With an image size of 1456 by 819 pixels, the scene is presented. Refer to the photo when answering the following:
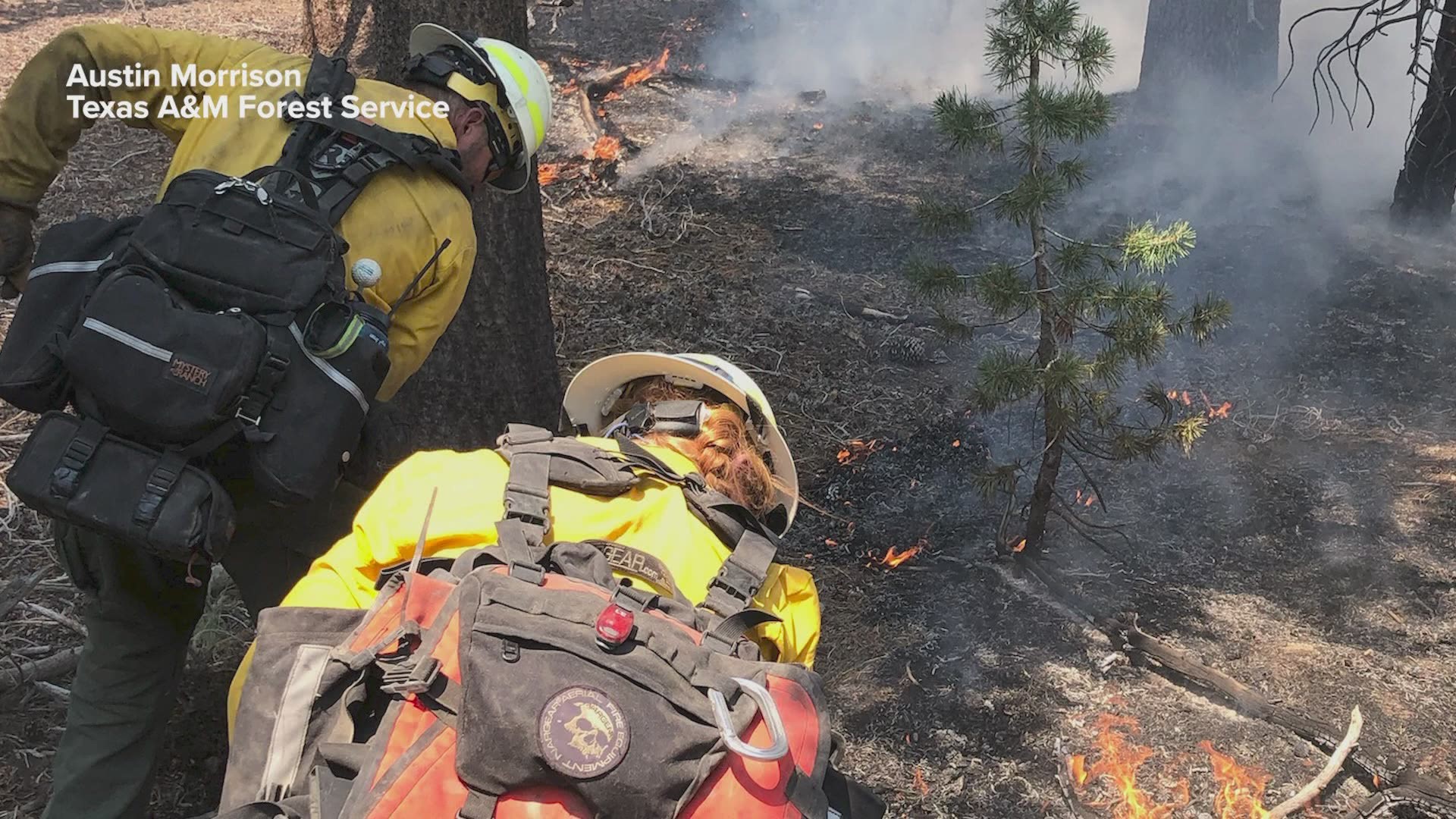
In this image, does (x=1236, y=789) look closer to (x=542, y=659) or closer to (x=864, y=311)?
(x=542, y=659)

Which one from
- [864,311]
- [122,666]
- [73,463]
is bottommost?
[122,666]

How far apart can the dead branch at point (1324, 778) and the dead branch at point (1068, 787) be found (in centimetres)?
54

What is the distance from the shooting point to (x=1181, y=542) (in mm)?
4531

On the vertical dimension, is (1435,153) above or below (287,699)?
above

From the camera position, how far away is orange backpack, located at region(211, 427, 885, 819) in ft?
5.43

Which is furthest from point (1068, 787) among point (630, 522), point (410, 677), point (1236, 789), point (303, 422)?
point (303, 422)

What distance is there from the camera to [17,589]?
12.7 ft

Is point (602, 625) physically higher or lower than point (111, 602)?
higher

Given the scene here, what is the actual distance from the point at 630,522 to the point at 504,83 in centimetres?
158

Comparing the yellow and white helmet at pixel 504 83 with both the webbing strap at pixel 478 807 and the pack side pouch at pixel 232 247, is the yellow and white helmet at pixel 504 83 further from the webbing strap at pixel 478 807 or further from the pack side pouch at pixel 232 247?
the webbing strap at pixel 478 807

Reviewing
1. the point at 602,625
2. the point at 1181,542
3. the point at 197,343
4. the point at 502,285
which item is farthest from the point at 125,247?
the point at 1181,542

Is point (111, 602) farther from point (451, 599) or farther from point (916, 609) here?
point (916, 609)

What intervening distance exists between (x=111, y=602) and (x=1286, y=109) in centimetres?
1026

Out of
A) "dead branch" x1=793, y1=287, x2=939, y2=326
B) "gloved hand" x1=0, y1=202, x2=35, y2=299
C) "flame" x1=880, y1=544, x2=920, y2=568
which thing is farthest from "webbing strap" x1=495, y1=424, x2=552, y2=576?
"dead branch" x1=793, y1=287, x2=939, y2=326
